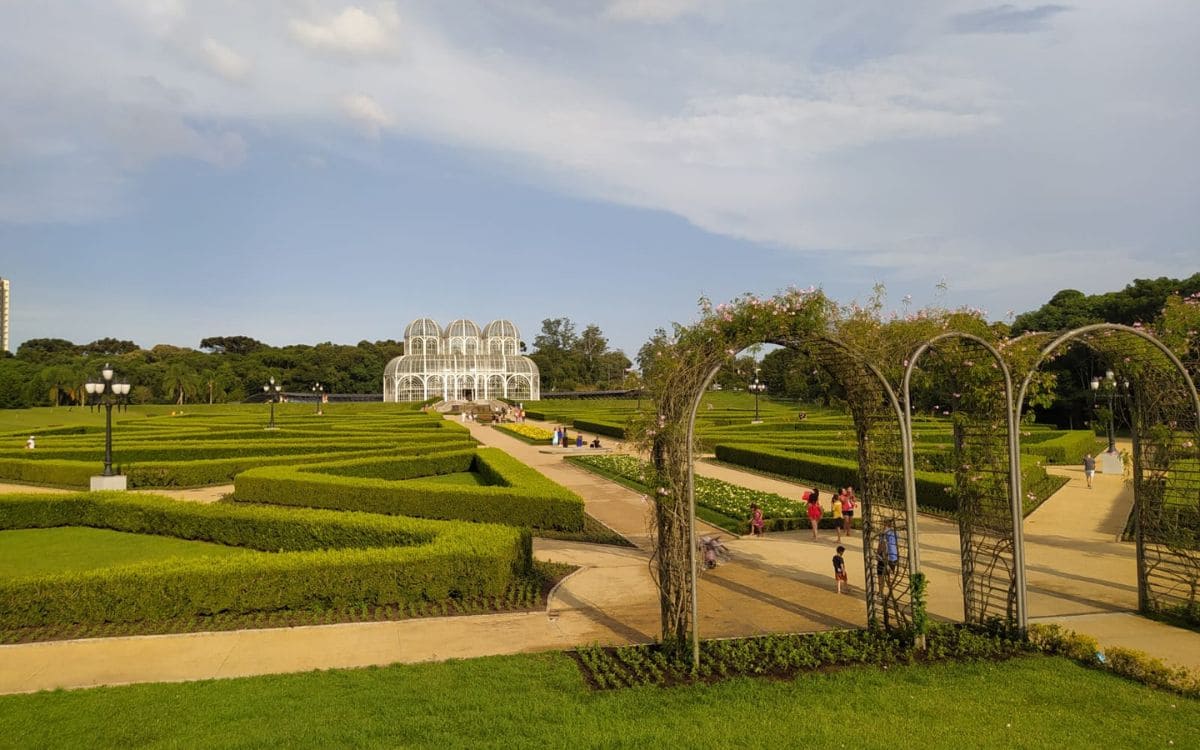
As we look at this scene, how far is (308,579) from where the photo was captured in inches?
363

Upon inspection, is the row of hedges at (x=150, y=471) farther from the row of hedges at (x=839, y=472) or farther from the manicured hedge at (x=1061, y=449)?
the manicured hedge at (x=1061, y=449)

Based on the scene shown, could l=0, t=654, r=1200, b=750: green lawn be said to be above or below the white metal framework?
A: below

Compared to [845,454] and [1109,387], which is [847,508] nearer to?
[1109,387]

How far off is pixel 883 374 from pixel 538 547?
7.66 metres

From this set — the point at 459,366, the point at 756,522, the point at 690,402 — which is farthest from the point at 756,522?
the point at 459,366

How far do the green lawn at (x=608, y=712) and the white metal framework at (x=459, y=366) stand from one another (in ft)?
231

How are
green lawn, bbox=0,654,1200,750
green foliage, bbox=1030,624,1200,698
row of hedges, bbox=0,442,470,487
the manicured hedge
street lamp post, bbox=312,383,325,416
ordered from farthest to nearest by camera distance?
street lamp post, bbox=312,383,325,416 < the manicured hedge < row of hedges, bbox=0,442,470,487 < green foliage, bbox=1030,624,1200,698 < green lawn, bbox=0,654,1200,750

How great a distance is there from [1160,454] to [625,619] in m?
7.29

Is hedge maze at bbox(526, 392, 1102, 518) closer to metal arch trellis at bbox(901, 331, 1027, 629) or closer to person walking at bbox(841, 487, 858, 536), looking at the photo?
metal arch trellis at bbox(901, 331, 1027, 629)

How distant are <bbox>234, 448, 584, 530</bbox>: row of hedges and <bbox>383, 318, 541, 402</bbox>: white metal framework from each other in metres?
57.7

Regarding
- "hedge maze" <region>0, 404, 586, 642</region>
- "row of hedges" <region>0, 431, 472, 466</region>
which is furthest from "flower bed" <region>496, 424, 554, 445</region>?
"hedge maze" <region>0, 404, 586, 642</region>

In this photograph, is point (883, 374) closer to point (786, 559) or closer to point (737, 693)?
point (737, 693)

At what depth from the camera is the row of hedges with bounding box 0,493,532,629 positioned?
8.62 metres

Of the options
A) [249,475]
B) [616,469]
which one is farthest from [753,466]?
[249,475]
